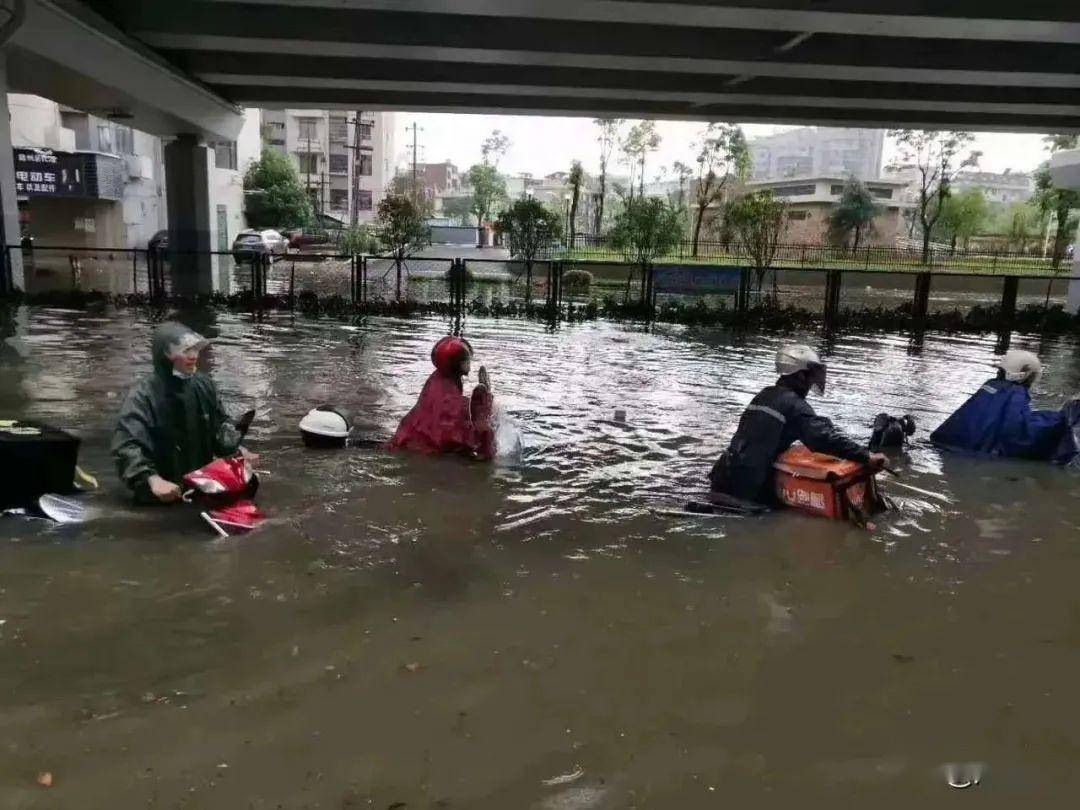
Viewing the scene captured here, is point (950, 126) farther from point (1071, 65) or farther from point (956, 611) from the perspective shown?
point (956, 611)

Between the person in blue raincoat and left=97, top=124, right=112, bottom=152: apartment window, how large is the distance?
39.5m

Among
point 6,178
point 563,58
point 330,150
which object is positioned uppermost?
point 330,150

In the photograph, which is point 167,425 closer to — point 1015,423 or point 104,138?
point 1015,423

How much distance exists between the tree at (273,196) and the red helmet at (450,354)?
4815 cm

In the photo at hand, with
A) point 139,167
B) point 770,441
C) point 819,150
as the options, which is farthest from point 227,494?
point 819,150

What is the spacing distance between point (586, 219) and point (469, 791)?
66608mm

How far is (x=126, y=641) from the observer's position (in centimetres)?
389

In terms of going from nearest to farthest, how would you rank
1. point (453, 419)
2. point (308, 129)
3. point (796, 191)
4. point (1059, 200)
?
point (453, 419), point (1059, 200), point (796, 191), point (308, 129)

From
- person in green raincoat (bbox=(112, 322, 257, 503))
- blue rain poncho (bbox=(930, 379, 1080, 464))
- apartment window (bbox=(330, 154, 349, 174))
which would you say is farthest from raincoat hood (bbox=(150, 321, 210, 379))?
apartment window (bbox=(330, 154, 349, 174))

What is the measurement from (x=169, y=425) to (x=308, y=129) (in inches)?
2925

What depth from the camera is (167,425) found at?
17.5 feet

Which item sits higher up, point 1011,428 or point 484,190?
point 484,190

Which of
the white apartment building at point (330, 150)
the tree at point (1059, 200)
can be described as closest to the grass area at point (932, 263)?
the tree at point (1059, 200)

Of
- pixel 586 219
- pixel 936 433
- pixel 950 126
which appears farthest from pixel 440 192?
pixel 936 433
